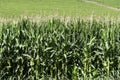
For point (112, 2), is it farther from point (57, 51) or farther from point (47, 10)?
point (57, 51)

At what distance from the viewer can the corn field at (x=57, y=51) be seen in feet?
38.5

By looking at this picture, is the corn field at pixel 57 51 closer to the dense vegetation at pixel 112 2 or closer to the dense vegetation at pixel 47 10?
the dense vegetation at pixel 47 10

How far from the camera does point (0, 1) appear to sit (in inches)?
2357

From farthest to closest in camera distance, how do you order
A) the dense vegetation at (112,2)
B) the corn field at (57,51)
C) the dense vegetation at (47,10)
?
the dense vegetation at (112,2) → the dense vegetation at (47,10) → the corn field at (57,51)

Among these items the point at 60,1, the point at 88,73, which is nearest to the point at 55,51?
the point at 88,73

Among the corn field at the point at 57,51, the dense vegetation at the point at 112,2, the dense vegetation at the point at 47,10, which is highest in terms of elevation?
the corn field at the point at 57,51

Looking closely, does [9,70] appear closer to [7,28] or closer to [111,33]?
[7,28]

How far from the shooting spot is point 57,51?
11.9 m

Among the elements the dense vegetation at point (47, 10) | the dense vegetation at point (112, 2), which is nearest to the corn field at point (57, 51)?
the dense vegetation at point (47, 10)

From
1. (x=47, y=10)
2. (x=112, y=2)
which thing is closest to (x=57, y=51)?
(x=47, y=10)

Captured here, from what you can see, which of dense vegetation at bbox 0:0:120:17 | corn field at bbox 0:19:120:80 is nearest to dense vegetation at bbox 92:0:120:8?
dense vegetation at bbox 0:0:120:17

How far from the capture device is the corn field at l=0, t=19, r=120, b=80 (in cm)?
1173

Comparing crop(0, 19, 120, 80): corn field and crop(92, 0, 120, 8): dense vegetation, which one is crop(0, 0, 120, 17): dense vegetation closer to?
crop(92, 0, 120, 8): dense vegetation

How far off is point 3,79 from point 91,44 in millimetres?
3462
